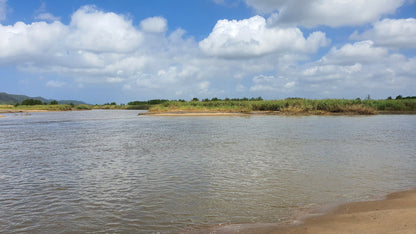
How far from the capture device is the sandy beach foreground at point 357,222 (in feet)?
17.7

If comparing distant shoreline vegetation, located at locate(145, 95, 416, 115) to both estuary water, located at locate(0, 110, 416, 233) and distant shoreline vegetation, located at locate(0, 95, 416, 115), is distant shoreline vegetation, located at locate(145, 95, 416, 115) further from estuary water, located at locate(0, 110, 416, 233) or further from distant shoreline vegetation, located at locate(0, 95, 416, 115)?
estuary water, located at locate(0, 110, 416, 233)

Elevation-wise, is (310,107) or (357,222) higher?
(310,107)

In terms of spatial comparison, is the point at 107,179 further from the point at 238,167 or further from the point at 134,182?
the point at 238,167

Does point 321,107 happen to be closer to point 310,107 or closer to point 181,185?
point 310,107

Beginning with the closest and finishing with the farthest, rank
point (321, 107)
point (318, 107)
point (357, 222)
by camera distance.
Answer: point (357, 222)
point (321, 107)
point (318, 107)

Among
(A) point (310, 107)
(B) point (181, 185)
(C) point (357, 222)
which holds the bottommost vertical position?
(B) point (181, 185)

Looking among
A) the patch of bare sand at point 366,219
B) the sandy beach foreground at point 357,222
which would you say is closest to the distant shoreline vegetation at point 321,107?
the patch of bare sand at point 366,219

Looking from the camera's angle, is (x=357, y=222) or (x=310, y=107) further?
(x=310, y=107)

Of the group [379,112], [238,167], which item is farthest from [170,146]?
[379,112]

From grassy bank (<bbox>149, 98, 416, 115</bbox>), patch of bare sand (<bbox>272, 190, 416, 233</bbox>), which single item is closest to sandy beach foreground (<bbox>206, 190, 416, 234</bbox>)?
patch of bare sand (<bbox>272, 190, 416, 233</bbox>)

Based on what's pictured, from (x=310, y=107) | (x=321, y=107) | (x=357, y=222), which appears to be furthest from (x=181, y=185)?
(x=321, y=107)

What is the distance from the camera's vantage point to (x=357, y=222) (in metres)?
5.79

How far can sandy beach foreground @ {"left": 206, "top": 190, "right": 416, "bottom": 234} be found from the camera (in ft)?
17.7

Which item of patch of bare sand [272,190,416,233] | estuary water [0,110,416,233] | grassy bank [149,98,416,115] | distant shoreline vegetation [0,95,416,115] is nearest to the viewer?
patch of bare sand [272,190,416,233]
